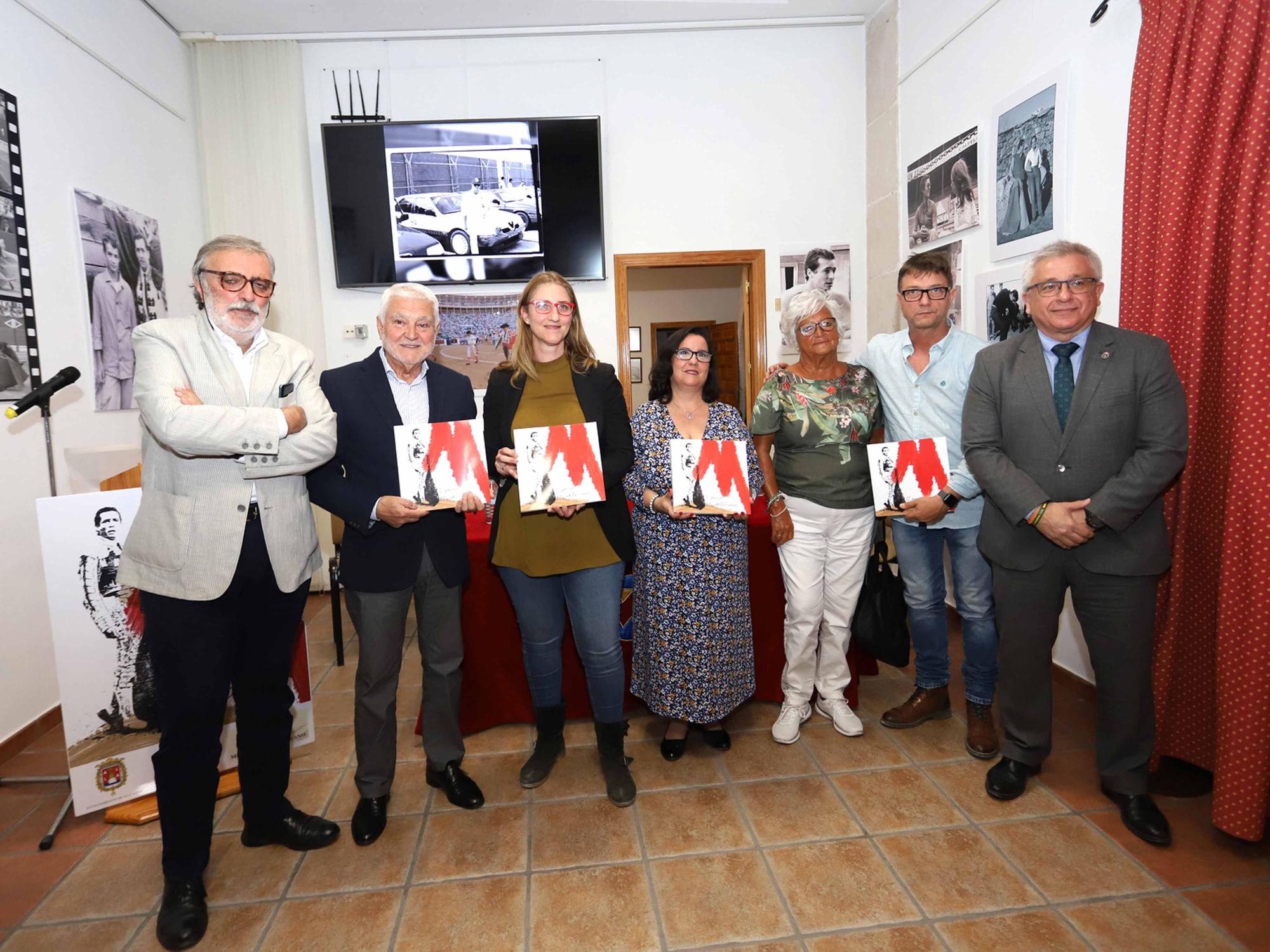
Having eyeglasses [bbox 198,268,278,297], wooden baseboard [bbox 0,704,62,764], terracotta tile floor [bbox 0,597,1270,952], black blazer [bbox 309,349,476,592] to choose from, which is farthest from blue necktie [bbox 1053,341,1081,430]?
wooden baseboard [bbox 0,704,62,764]

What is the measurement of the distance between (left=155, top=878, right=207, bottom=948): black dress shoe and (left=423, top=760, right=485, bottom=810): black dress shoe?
→ 740 mm

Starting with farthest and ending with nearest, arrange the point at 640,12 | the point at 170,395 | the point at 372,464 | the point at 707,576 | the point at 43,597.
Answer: the point at 640,12 < the point at 43,597 < the point at 707,576 < the point at 372,464 < the point at 170,395

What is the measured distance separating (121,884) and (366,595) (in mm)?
1142

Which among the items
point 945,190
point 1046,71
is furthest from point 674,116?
point 1046,71

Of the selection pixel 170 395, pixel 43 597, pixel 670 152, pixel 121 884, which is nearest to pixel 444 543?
pixel 170 395

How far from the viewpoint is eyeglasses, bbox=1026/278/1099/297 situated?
2078mm

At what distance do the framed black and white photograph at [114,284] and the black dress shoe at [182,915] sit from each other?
270 centimetres

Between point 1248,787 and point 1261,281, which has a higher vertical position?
point 1261,281

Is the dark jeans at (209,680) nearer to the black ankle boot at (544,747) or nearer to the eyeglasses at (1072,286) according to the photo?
the black ankle boot at (544,747)

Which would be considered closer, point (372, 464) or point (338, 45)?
point (372, 464)

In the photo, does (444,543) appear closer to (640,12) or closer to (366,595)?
(366,595)

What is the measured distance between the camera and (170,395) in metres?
1.71

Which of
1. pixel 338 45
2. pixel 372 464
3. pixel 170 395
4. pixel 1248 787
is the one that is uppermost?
pixel 338 45

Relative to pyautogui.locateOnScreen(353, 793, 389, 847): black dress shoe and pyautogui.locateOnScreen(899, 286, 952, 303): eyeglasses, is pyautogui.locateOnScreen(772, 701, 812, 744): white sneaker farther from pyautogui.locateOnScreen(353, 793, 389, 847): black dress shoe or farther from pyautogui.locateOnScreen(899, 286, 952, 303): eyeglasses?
pyautogui.locateOnScreen(899, 286, 952, 303): eyeglasses
